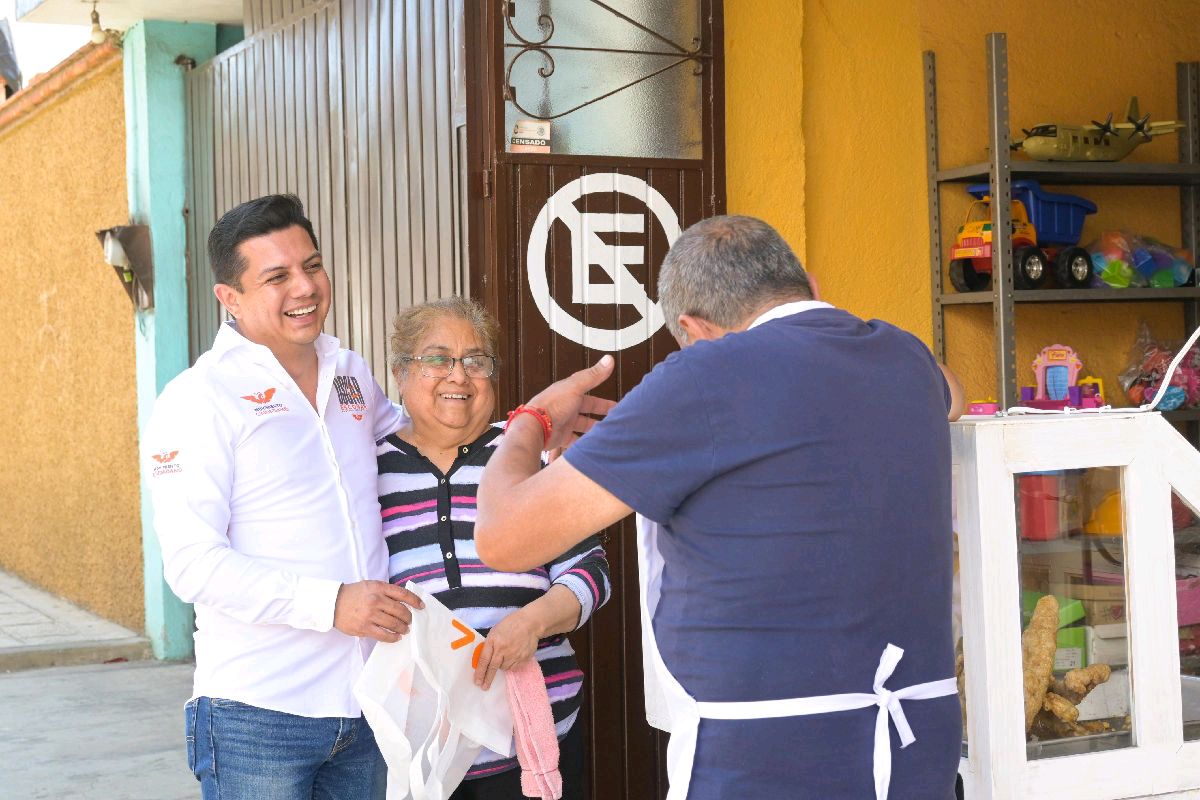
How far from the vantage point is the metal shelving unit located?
170 inches

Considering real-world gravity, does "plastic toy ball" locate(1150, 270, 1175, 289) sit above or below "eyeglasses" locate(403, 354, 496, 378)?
above

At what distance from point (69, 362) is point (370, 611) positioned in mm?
6857

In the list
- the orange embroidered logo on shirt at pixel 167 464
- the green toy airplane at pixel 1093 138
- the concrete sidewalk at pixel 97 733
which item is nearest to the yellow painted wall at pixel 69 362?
the concrete sidewalk at pixel 97 733

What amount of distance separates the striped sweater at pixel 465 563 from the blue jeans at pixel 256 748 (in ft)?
0.94

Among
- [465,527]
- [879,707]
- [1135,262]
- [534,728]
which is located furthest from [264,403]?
[1135,262]

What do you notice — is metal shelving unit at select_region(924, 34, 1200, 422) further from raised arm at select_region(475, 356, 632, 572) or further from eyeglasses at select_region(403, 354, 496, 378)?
raised arm at select_region(475, 356, 632, 572)

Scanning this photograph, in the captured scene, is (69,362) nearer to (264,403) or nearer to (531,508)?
(264,403)

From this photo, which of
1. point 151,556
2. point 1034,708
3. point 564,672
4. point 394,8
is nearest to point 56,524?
point 151,556

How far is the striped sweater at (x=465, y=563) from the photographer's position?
2.48m

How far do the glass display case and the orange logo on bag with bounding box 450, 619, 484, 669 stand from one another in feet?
2.65

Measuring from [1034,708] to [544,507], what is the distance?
36.8 inches

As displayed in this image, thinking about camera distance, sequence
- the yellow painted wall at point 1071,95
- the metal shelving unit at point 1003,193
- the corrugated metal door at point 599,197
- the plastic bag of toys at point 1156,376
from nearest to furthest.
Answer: the corrugated metal door at point 599,197
the metal shelving unit at point 1003,193
the yellow painted wall at point 1071,95
the plastic bag of toys at point 1156,376

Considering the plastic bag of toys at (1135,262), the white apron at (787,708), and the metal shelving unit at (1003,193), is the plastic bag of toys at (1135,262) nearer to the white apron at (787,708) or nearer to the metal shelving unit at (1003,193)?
the metal shelving unit at (1003,193)

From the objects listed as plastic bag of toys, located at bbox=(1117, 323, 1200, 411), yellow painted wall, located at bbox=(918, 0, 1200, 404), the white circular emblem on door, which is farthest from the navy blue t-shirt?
plastic bag of toys, located at bbox=(1117, 323, 1200, 411)
